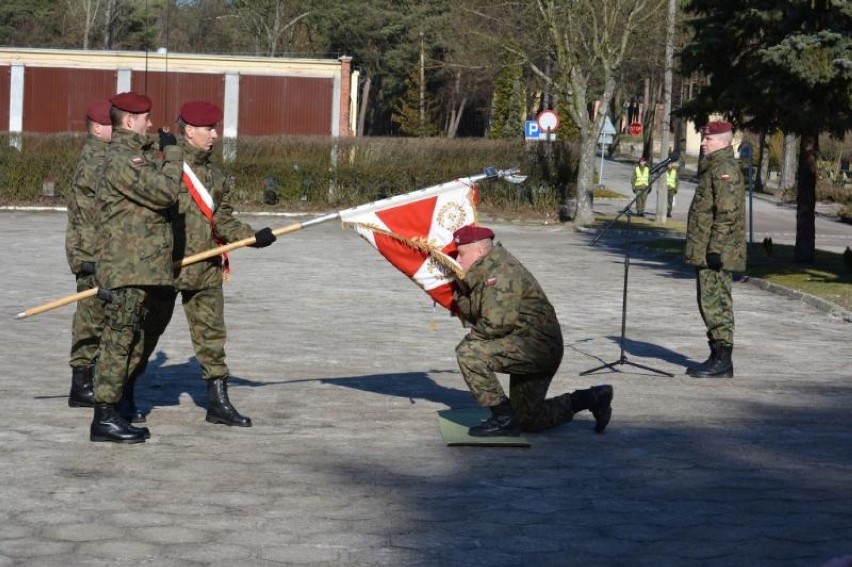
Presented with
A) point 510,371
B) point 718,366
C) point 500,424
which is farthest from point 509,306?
point 718,366

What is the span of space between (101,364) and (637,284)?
525 inches

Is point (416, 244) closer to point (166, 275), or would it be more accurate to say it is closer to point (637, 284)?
point (166, 275)

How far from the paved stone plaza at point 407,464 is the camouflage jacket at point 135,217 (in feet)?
3.45

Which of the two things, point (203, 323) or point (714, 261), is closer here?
point (203, 323)

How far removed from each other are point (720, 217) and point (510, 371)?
380cm

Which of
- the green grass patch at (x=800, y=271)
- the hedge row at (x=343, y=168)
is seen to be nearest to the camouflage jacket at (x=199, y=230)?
the green grass patch at (x=800, y=271)

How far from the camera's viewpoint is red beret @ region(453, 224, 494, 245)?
838cm

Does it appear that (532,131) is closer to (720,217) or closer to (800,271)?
(800,271)

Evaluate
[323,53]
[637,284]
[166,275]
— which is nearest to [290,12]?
[323,53]

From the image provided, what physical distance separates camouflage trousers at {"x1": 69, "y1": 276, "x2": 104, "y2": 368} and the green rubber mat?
2439 millimetres

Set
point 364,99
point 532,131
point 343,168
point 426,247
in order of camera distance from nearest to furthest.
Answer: point 426,247 → point 343,168 → point 532,131 → point 364,99

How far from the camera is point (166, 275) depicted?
8164mm

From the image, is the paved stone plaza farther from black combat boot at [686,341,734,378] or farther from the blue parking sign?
the blue parking sign

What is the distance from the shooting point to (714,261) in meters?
11.4
